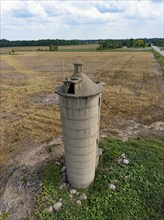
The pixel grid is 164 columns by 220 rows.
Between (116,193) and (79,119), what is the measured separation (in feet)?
7.20

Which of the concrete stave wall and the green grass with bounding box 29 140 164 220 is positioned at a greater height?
the concrete stave wall

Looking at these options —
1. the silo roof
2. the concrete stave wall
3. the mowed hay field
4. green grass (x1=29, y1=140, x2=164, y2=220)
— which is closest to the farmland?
the mowed hay field

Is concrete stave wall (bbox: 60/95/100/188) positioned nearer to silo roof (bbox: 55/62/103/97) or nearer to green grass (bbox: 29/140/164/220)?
silo roof (bbox: 55/62/103/97)

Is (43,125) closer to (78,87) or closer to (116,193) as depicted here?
(116,193)

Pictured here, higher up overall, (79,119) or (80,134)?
(79,119)

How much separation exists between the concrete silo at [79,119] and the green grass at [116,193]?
1.92 feet

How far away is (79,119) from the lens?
4.31m

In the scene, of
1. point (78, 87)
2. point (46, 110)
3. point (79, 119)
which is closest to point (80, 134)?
point (79, 119)

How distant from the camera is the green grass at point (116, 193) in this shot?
4.65 metres

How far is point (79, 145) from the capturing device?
182 inches

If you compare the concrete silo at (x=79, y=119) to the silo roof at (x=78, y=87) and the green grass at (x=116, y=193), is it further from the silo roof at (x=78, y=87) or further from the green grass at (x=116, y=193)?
the green grass at (x=116, y=193)

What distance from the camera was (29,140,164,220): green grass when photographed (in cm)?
465

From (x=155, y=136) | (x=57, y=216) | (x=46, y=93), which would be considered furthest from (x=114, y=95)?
(x=57, y=216)

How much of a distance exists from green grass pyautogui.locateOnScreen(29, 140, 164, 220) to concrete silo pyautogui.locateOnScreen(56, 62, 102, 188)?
59 cm
